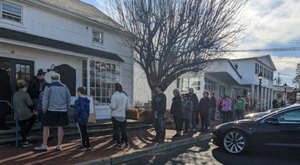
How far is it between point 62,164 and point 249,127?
5219 millimetres

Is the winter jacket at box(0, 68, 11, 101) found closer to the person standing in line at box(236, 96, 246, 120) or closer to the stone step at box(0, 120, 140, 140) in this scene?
the stone step at box(0, 120, 140, 140)

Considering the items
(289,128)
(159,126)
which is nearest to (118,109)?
(159,126)

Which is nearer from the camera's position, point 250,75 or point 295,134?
point 295,134

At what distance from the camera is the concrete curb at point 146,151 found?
8539 millimetres

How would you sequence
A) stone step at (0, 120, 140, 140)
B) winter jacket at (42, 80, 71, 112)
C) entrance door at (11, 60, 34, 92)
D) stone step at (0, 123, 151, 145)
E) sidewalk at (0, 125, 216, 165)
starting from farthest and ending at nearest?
entrance door at (11, 60, 34, 92), stone step at (0, 120, 140, 140), stone step at (0, 123, 151, 145), winter jacket at (42, 80, 71, 112), sidewalk at (0, 125, 216, 165)

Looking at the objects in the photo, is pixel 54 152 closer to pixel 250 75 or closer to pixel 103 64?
pixel 103 64

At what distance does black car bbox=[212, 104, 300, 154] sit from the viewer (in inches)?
380

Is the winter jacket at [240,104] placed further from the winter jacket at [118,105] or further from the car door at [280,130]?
the winter jacket at [118,105]

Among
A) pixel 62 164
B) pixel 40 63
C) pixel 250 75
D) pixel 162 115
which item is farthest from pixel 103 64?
pixel 250 75

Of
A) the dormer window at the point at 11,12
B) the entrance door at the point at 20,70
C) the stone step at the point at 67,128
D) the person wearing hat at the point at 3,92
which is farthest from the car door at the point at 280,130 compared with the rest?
the dormer window at the point at 11,12

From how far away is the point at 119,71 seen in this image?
1845 centimetres

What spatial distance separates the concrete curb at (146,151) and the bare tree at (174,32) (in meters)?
3.51

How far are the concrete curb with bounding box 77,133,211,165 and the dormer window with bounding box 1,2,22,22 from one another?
6.78 metres

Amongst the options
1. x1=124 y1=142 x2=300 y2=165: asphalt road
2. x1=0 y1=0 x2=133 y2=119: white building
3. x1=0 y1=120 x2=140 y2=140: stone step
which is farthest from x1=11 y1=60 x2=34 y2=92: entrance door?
x1=124 y1=142 x2=300 y2=165: asphalt road
